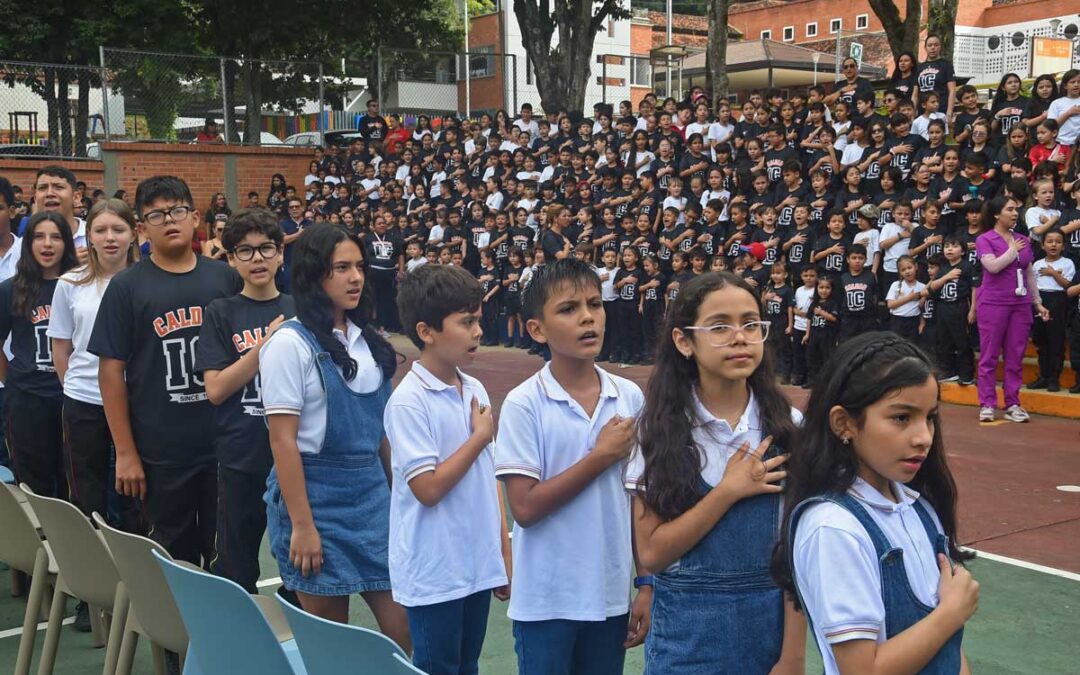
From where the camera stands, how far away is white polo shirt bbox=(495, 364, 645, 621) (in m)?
2.84

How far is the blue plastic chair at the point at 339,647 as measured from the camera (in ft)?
7.30

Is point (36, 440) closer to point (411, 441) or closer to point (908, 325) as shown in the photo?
point (411, 441)

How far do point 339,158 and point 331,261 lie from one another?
68.1 feet

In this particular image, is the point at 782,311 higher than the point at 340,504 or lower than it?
higher

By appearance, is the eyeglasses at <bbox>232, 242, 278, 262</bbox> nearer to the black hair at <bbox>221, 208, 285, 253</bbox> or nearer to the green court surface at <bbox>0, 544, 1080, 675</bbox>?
the black hair at <bbox>221, 208, 285, 253</bbox>

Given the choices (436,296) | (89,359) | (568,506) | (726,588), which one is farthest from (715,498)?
(89,359)

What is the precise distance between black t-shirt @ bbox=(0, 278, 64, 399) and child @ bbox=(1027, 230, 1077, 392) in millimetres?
8684

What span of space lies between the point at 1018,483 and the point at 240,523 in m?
5.83

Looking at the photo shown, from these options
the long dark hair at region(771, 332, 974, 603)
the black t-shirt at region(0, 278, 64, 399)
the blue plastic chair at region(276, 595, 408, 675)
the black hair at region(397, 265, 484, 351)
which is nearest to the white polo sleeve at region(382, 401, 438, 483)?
the black hair at region(397, 265, 484, 351)

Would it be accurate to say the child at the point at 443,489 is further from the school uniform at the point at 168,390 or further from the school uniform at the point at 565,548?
the school uniform at the point at 168,390

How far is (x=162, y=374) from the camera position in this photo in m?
4.30

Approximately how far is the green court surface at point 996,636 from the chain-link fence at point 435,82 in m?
21.2

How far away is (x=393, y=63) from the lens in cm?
2595

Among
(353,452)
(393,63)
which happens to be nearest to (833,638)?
(353,452)
